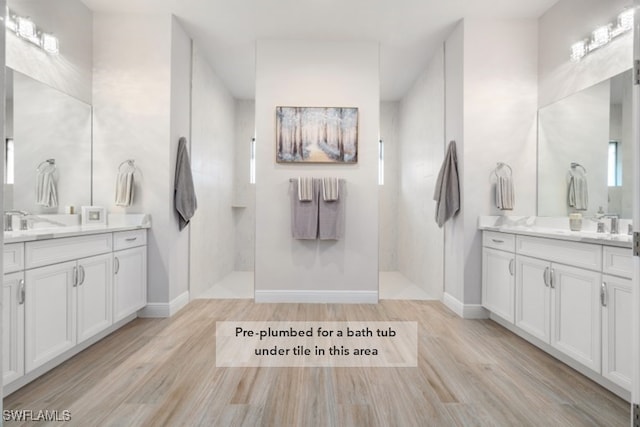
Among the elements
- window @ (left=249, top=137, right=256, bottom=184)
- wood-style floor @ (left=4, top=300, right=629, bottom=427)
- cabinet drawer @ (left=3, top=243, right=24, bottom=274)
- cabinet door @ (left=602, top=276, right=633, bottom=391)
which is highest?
window @ (left=249, top=137, right=256, bottom=184)

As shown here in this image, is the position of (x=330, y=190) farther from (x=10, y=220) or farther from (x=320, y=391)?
(x=10, y=220)

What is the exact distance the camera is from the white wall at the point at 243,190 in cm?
569

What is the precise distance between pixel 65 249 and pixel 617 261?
317cm

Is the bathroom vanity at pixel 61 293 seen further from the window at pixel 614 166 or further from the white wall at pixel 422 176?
the window at pixel 614 166

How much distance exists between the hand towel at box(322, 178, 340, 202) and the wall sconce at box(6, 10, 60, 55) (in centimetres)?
252

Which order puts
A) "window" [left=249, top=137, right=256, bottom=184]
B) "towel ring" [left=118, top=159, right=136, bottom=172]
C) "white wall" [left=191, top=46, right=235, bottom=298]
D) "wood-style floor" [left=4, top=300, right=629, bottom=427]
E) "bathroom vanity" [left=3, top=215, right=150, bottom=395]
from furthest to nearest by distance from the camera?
1. "window" [left=249, top=137, right=256, bottom=184]
2. "white wall" [left=191, top=46, right=235, bottom=298]
3. "towel ring" [left=118, top=159, right=136, bottom=172]
4. "bathroom vanity" [left=3, top=215, right=150, bottom=395]
5. "wood-style floor" [left=4, top=300, right=629, bottom=427]

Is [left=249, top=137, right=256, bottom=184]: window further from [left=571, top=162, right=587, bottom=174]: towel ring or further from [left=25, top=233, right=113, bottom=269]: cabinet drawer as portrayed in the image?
[left=571, top=162, right=587, bottom=174]: towel ring

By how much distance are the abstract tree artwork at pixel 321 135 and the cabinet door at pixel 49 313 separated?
2137 mm

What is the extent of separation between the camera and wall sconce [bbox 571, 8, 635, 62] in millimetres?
2428

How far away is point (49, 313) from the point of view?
2027 mm

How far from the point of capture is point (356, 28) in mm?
3479

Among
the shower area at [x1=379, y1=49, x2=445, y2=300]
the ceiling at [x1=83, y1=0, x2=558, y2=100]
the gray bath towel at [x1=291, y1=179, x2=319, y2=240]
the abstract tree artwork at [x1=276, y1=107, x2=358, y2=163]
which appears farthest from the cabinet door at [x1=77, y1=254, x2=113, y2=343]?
the shower area at [x1=379, y1=49, x2=445, y2=300]

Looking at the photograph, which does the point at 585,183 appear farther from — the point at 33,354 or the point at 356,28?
the point at 33,354

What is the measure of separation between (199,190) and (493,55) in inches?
132
